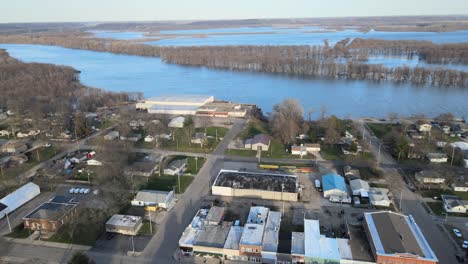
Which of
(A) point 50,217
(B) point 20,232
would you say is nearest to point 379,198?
(A) point 50,217

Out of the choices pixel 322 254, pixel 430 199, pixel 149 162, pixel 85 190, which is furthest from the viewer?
pixel 149 162

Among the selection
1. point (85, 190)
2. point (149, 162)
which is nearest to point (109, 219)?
point (85, 190)

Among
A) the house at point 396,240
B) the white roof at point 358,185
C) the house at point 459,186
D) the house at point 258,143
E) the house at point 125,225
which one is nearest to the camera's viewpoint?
the house at point 396,240

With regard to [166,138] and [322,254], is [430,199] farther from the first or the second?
[166,138]

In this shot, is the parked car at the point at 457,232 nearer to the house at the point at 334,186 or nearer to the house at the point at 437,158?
the house at the point at 334,186

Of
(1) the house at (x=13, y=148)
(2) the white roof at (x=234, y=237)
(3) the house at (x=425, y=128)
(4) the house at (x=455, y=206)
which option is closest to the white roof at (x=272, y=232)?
(2) the white roof at (x=234, y=237)

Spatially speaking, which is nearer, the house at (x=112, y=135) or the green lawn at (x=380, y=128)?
the house at (x=112, y=135)

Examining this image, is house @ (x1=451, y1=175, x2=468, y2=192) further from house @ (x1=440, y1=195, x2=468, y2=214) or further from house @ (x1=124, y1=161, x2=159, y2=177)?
house @ (x1=124, y1=161, x2=159, y2=177)

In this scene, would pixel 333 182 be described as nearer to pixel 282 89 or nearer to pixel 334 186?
pixel 334 186
